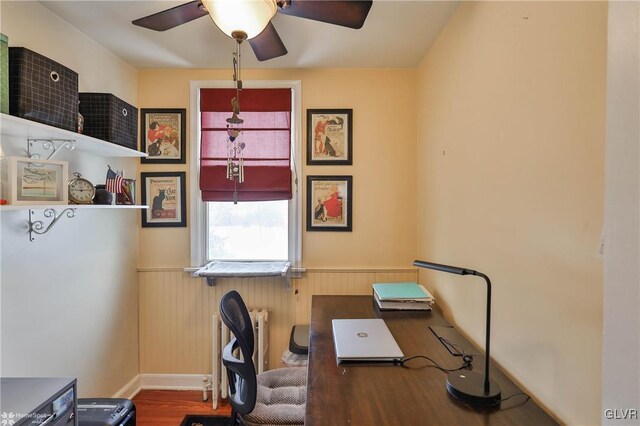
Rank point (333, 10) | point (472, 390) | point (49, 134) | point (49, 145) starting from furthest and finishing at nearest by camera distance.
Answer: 1. point (49, 145)
2. point (49, 134)
3. point (333, 10)
4. point (472, 390)

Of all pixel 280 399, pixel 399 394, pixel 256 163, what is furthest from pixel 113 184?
pixel 399 394

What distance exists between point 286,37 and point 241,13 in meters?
0.90

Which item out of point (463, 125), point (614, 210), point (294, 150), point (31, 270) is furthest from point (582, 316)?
point (31, 270)

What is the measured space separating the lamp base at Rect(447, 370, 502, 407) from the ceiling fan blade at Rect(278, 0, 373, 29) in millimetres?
1447

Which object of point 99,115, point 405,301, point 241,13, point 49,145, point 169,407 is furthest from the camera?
point 169,407

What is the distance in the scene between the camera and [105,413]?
1431 mm

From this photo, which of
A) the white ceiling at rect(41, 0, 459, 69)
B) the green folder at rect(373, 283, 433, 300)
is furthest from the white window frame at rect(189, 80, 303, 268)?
the green folder at rect(373, 283, 433, 300)

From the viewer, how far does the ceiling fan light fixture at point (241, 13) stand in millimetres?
1064

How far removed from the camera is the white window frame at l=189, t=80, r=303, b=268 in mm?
2307

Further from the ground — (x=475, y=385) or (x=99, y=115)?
(x=99, y=115)

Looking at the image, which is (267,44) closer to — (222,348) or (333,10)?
(333,10)

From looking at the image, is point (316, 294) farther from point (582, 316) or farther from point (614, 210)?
point (614, 210)

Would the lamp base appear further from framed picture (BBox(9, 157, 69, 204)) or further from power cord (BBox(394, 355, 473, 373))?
framed picture (BBox(9, 157, 69, 204))

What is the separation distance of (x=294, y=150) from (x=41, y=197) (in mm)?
1509
